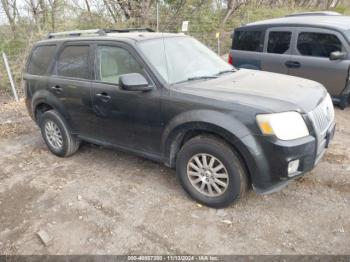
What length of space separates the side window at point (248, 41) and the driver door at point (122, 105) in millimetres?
3853

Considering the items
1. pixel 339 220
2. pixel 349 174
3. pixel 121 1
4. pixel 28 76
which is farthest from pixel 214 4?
pixel 339 220

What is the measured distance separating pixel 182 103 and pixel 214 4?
458 inches

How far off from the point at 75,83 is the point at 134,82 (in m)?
1.24

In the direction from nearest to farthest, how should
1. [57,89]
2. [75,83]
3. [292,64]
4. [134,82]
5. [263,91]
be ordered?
1. [263,91]
2. [134,82]
3. [75,83]
4. [57,89]
5. [292,64]

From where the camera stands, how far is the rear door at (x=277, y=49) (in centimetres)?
646

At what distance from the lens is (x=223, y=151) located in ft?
10.7

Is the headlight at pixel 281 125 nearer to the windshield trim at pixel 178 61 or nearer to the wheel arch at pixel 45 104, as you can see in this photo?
the windshield trim at pixel 178 61

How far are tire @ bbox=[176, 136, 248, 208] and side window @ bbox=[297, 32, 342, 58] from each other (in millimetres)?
3819

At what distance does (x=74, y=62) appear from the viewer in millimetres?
4512

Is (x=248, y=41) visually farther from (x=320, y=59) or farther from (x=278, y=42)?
(x=320, y=59)

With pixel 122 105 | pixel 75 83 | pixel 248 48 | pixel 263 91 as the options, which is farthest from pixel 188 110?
pixel 248 48

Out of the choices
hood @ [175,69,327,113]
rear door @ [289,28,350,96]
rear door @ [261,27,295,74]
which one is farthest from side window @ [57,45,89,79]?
rear door @ [289,28,350,96]

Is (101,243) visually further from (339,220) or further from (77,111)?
(339,220)

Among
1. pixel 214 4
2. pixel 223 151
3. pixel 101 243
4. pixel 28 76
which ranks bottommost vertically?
pixel 101 243
